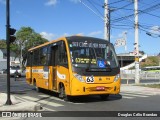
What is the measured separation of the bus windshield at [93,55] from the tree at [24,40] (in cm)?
8881

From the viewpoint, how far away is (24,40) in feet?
347

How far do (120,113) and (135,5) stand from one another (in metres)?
20.7

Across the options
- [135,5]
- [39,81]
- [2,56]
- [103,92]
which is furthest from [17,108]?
[2,56]

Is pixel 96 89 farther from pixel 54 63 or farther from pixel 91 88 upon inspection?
pixel 54 63

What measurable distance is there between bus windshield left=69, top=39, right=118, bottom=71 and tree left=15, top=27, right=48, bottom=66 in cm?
8881

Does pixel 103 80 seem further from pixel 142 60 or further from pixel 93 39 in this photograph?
pixel 142 60

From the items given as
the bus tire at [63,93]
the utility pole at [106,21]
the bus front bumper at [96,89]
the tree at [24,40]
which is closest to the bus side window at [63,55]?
the bus tire at [63,93]

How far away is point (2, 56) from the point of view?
371 feet

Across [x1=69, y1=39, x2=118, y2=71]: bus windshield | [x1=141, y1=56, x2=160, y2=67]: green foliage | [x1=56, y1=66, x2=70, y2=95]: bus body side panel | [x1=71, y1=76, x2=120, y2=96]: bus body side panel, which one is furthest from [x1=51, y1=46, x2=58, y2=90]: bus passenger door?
[x1=141, y1=56, x2=160, y2=67]: green foliage

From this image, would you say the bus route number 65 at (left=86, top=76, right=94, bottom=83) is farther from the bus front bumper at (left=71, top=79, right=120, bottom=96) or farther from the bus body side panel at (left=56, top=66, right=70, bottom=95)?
the bus body side panel at (left=56, top=66, right=70, bottom=95)

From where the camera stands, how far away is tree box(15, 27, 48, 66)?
105 metres

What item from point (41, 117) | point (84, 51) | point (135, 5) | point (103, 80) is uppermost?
point (135, 5)

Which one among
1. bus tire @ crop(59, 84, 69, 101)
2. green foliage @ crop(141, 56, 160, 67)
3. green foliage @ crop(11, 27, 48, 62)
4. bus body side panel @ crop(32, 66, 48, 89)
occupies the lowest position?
bus tire @ crop(59, 84, 69, 101)

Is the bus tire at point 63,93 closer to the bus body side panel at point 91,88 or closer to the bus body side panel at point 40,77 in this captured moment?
the bus body side panel at point 91,88
